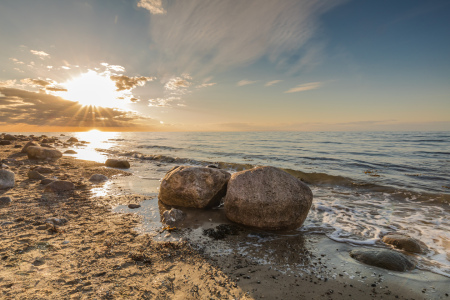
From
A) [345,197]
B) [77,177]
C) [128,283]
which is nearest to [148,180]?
[77,177]

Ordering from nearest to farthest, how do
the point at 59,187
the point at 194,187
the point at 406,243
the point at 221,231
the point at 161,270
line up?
the point at 161,270 → the point at 406,243 → the point at 221,231 → the point at 194,187 → the point at 59,187

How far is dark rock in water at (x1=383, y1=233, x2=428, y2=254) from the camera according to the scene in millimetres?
4555

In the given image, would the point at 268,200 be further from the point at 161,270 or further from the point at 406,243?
the point at 406,243

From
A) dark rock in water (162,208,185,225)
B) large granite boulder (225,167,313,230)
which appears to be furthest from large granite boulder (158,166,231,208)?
large granite boulder (225,167,313,230)

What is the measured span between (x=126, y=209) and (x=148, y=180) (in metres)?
4.18

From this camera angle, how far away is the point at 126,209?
20.9ft

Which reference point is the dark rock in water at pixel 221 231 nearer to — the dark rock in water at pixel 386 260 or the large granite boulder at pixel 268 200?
the large granite boulder at pixel 268 200

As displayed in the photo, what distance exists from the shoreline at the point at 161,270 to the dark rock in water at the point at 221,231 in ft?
0.63

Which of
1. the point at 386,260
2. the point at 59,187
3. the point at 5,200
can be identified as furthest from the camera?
the point at 59,187

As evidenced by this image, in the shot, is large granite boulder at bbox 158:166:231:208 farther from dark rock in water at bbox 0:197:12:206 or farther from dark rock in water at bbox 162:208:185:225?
dark rock in water at bbox 0:197:12:206

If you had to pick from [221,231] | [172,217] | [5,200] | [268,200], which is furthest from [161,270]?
[5,200]

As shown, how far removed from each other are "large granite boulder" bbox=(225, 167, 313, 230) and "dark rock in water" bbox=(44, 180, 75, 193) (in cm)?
638

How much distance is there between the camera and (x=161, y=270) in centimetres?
351

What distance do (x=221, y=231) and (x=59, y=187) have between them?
6.59m
